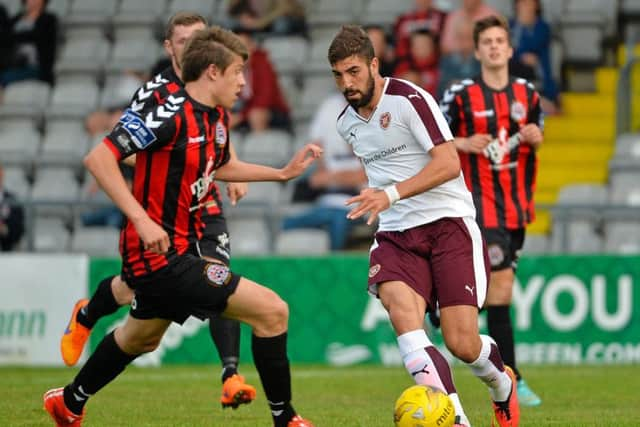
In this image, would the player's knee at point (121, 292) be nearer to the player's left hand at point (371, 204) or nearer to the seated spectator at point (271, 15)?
the player's left hand at point (371, 204)

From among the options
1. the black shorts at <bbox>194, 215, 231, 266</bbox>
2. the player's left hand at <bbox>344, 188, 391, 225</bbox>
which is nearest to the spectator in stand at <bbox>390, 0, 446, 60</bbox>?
the black shorts at <bbox>194, 215, 231, 266</bbox>

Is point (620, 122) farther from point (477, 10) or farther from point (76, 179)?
point (76, 179)

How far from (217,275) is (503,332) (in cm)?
306

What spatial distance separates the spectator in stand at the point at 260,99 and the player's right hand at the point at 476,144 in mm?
6181

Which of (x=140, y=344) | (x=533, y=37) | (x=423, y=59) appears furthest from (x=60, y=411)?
(x=533, y=37)

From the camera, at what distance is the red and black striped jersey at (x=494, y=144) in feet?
30.4

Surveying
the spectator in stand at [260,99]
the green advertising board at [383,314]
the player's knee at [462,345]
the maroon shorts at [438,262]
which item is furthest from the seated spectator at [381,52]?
the player's knee at [462,345]

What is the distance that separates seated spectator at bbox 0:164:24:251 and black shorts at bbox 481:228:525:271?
18.5 ft

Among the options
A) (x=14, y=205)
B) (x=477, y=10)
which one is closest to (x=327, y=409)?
(x=14, y=205)

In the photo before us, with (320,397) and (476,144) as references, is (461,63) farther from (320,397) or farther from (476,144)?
(320,397)

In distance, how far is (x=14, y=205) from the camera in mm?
13312

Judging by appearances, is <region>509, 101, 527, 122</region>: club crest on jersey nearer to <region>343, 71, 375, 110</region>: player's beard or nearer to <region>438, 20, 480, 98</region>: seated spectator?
<region>343, 71, 375, 110</region>: player's beard

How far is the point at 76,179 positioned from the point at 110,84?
6.06 feet

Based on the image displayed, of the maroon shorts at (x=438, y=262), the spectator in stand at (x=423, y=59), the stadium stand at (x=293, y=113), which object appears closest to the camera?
the maroon shorts at (x=438, y=262)
